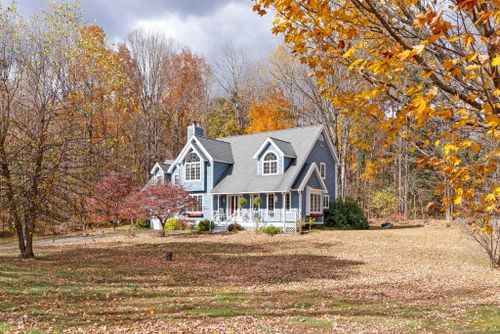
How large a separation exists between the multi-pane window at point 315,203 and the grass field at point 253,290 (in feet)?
29.6

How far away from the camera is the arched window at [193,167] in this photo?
102ft

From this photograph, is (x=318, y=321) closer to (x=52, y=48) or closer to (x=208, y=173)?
(x=52, y=48)

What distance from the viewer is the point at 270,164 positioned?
94.5ft

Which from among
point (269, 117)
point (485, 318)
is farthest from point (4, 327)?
point (269, 117)

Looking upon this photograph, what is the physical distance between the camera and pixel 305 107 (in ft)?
130

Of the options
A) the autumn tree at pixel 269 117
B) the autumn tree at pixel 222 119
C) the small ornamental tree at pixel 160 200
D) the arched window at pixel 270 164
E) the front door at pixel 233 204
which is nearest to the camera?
the small ornamental tree at pixel 160 200

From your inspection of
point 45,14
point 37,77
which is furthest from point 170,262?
point 45,14

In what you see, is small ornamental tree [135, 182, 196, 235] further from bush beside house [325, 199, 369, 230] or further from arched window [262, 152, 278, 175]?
bush beside house [325, 199, 369, 230]

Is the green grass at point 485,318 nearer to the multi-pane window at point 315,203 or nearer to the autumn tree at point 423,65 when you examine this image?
the autumn tree at point 423,65

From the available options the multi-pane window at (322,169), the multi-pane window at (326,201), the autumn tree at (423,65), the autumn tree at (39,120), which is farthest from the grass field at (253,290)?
the multi-pane window at (322,169)

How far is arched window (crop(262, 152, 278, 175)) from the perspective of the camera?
2861 centimetres

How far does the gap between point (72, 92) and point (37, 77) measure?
1.21 metres

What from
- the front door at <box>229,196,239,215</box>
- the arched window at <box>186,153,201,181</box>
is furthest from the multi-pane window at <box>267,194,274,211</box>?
the arched window at <box>186,153,201,181</box>

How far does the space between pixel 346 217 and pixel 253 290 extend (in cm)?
1990
